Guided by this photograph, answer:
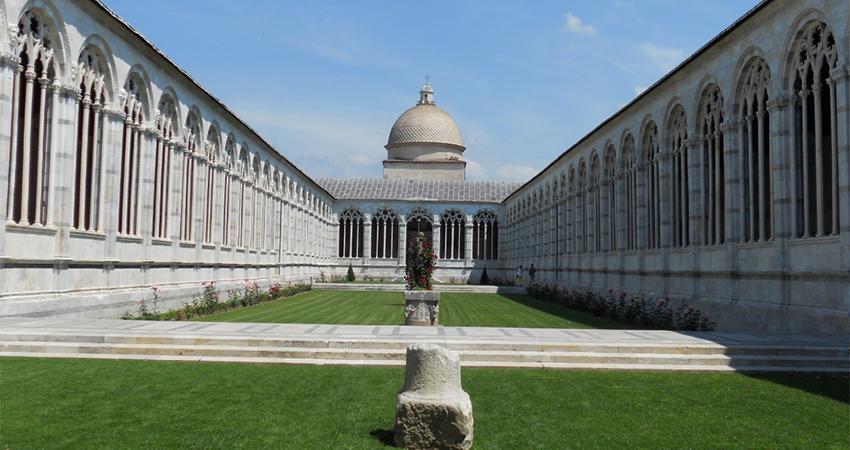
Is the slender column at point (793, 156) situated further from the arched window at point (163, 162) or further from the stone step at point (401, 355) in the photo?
the arched window at point (163, 162)

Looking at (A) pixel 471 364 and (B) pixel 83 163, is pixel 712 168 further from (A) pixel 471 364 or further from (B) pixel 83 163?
(B) pixel 83 163

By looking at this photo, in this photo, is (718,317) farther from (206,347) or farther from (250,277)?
(250,277)

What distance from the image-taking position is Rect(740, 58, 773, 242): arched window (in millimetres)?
19438

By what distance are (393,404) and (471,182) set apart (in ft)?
197

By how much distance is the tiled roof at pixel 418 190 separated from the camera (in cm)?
6562

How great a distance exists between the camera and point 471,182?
69.3 meters

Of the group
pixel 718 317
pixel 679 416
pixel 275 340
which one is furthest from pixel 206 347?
pixel 718 317

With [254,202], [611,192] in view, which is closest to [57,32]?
[254,202]

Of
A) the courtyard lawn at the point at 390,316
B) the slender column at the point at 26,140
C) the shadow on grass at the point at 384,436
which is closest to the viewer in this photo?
the shadow on grass at the point at 384,436

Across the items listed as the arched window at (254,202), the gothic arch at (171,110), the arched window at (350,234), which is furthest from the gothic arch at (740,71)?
the arched window at (350,234)

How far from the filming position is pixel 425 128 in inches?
2896

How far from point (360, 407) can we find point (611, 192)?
27722 millimetres

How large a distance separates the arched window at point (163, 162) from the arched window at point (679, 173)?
1857 centimetres

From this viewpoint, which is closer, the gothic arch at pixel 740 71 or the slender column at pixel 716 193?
the gothic arch at pixel 740 71
